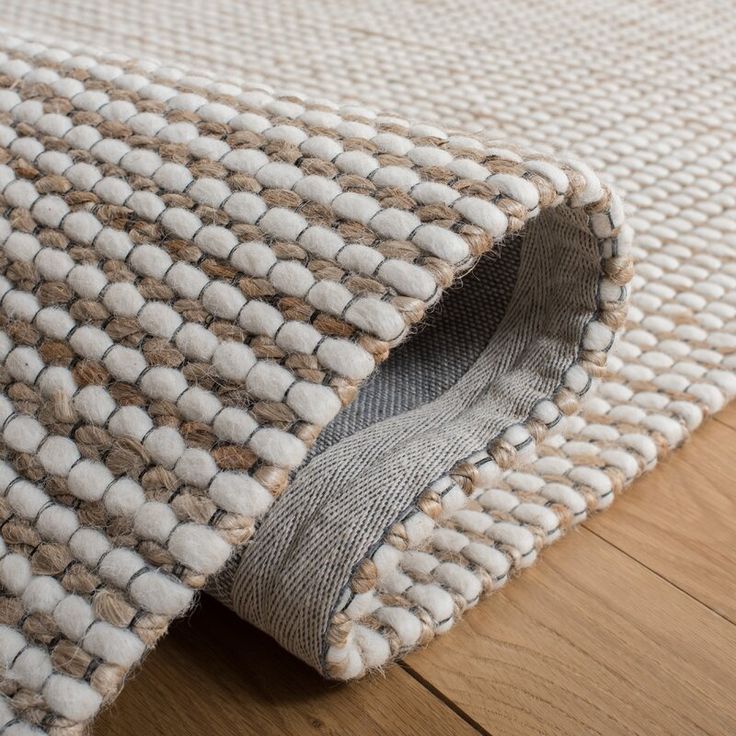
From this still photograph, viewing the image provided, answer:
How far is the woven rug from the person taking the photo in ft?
1.33

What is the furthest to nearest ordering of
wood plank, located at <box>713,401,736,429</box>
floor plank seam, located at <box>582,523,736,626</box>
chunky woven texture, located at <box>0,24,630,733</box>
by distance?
wood plank, located at <box>713,401,736,429</box> → floor plank seam, located at <box>582,523,736,626</box> → chunky woven texture, located at <box>0,24,630,733</box>

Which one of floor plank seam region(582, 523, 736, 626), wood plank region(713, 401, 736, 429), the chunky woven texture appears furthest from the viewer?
wood plank region(713, 401, 736, 429)

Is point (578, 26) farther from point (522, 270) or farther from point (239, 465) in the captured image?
point (239, 465)

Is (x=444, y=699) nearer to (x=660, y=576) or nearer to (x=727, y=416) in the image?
(x=660, y=576)

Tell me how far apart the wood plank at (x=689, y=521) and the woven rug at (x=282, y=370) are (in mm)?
18

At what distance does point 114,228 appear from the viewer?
0.49 metres

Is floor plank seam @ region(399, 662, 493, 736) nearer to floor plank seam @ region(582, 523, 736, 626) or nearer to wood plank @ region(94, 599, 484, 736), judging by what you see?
wood plank @ region(94, 599, 484, 736)

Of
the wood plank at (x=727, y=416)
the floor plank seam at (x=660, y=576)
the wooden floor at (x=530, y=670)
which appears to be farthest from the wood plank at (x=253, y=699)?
the wood plank at (x=727, y=416)

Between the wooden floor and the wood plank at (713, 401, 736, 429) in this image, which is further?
the wood plank at (713, 401, 736, 429)

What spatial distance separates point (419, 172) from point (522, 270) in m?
0.13

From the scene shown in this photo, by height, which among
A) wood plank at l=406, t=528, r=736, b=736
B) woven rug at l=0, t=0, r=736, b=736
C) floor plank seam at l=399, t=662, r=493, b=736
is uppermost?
woven rug at l=0, t=0, r=736, b=736

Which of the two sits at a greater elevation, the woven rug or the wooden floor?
the woven rug

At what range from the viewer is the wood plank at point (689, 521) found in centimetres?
53

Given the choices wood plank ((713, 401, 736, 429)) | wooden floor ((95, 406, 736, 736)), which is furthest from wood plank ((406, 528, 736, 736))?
wood plank ((713, 401, 736, 429))
